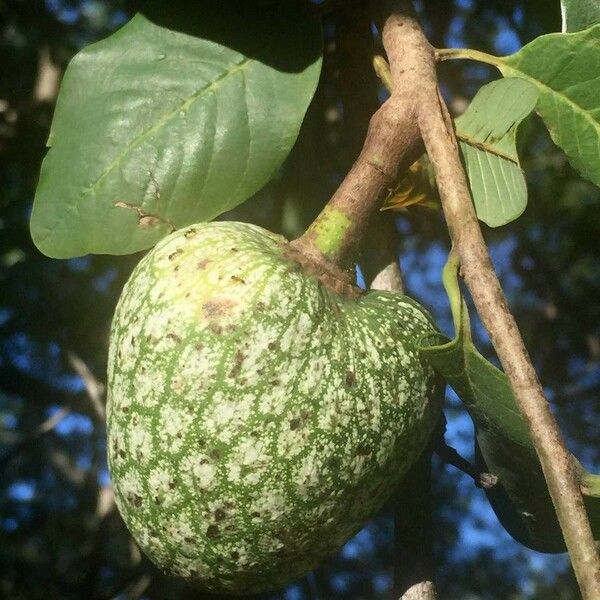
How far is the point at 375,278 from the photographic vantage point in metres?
1.33

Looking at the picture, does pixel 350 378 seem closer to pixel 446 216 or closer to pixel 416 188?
pixel 446 216

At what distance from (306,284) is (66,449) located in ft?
9.30

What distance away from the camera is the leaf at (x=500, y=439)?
0.95 meters

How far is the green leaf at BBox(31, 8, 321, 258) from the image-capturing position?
1143 mm

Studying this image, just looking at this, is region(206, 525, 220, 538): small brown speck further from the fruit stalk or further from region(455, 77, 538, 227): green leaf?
region(455, 77, 538, 227): green leaf

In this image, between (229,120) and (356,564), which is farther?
(356,564)

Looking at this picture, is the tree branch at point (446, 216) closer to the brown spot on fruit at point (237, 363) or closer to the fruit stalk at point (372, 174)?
the fruit stalk at point (372, 174)

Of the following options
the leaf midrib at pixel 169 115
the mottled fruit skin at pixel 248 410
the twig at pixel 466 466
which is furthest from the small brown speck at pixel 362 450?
the leaf midrib at pixel 169 115

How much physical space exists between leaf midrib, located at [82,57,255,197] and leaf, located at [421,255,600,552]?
43cm

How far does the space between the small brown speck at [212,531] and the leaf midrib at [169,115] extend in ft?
1.49

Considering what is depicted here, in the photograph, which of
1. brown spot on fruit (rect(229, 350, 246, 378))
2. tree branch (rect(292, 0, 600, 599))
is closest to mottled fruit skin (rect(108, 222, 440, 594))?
brown spot on fruit (rect(229, 350, 246, 378))

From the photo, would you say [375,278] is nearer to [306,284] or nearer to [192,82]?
[306,284]

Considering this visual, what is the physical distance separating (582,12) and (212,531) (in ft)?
2.61

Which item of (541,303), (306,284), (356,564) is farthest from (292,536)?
(356,564)
